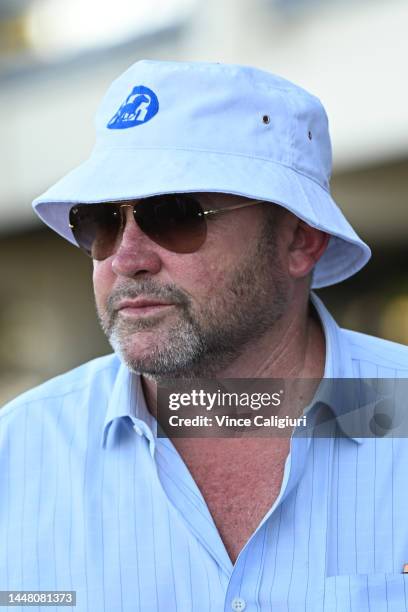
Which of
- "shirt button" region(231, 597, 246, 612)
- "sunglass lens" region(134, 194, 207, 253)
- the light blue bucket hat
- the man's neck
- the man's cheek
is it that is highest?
the light blue bucket hat

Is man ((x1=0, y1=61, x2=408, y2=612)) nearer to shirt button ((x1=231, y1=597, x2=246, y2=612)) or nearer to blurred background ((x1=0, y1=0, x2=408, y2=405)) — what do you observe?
shirt button ((x1=231, y1=597, x2=246, y2=612))

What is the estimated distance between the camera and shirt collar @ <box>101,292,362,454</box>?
2422mm

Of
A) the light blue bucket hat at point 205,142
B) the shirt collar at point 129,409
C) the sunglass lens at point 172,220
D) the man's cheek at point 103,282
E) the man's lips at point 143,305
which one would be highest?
the light blue bucket hat at point 205,142

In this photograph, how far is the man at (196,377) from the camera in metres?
2.22

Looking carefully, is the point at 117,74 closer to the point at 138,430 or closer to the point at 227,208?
the point at 227,208

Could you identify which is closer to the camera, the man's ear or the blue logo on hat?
the blue logo on hat

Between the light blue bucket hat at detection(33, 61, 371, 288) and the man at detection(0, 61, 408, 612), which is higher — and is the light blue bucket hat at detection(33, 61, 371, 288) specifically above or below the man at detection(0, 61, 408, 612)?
above

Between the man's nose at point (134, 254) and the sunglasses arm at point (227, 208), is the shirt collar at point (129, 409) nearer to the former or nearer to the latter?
the man's nose at point (134, 254)

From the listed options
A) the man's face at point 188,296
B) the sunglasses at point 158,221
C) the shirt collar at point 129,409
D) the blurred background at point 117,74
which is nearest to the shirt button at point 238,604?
the shirt collar at point 129,409

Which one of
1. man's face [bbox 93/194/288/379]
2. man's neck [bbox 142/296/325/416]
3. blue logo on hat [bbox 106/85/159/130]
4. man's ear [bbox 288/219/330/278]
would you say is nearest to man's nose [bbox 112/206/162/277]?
man's face [bbox 93/194/288/379]

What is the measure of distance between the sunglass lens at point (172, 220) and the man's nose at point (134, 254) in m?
0.02

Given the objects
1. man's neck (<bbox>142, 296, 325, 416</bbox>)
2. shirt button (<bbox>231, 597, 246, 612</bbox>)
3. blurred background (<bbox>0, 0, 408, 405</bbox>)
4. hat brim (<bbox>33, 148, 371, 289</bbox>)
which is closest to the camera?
shirt button (<bbox>231, 597, 246, 612</bbox>)

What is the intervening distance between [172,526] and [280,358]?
581 mm

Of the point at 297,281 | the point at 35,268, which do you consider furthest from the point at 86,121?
the point at 297,281
